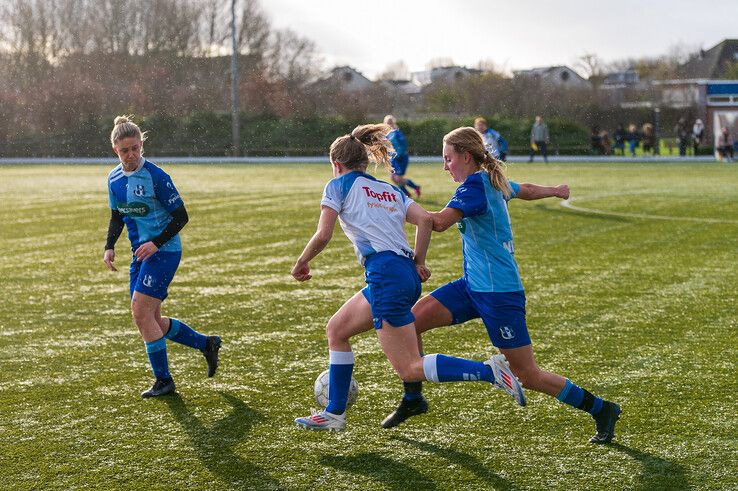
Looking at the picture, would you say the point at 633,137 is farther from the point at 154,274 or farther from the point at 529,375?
the point at 529,375

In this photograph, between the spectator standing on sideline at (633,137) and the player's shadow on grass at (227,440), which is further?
the spectator standing on sideline at (633,137)

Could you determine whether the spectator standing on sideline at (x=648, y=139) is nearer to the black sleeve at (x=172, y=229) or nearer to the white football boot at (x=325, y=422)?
the black sleeve at (x=172, y=229)

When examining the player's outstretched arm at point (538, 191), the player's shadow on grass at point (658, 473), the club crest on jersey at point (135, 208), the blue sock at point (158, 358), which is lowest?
the player's shadow on grass at point (658, 473)

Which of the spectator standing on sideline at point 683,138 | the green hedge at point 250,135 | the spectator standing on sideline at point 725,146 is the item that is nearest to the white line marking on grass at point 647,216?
the spectator standing on sideline at point 725,146

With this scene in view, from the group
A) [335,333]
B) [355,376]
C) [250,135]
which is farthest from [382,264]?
[250,135]

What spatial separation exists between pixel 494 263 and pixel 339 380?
1.13 meters

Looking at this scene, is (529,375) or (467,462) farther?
(529,375)

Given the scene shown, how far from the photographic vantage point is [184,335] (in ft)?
22.4

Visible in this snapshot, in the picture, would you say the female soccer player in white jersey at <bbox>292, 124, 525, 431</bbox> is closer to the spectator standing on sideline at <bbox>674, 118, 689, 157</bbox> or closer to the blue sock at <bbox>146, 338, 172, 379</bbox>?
the blue sock at <bbox>146, 338, 172, 379</bbox>

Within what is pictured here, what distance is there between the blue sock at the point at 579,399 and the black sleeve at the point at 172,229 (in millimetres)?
2728

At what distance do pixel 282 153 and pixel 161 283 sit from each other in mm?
46795

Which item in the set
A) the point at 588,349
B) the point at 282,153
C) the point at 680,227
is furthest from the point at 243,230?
the point at 282,153

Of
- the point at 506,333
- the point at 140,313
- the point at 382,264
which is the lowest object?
the point at 140,313

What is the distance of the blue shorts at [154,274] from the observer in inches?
252
